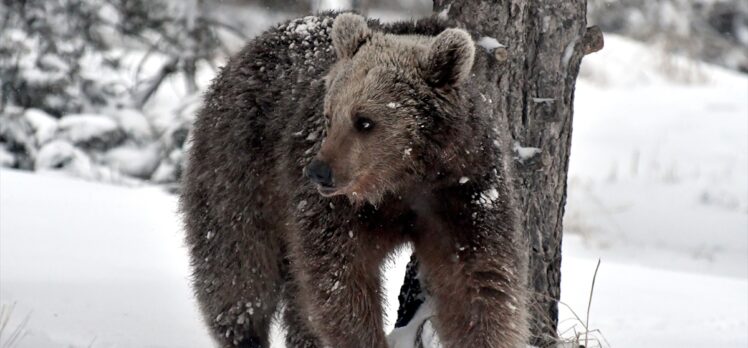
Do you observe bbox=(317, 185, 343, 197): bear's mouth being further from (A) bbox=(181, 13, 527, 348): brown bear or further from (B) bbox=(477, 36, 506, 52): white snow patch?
(B) bbox=(477, 36, 506, 52): white snow patch

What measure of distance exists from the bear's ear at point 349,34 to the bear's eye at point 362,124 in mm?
387

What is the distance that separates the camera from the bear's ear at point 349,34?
4082 millimetres

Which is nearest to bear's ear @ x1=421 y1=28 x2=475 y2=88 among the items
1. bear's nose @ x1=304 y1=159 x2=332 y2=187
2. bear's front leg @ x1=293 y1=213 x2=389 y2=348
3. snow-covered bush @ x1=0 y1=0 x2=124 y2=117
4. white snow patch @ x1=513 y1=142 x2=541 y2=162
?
bear's nose @ x1=304 y1=159 x2=332 y2=187

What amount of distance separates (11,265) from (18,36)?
7.88 metres

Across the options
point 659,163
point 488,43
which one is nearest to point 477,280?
point 488,43

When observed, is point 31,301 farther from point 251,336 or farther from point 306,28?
point 306,28

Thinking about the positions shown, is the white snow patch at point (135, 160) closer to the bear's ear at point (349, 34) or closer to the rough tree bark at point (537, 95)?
the rough tree bark at point (537, 95)

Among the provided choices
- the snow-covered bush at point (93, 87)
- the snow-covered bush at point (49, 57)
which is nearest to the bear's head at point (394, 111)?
the snow-covered bush at point (93, 87)

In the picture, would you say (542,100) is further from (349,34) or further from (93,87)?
(93,87)

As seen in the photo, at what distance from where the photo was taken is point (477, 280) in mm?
4055

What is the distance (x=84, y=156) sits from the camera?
12016 mm

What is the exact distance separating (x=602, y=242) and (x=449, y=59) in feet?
26.9

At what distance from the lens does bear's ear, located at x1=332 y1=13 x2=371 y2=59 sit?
13.4 ft

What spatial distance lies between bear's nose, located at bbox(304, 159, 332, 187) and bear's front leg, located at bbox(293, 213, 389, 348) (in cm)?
43
